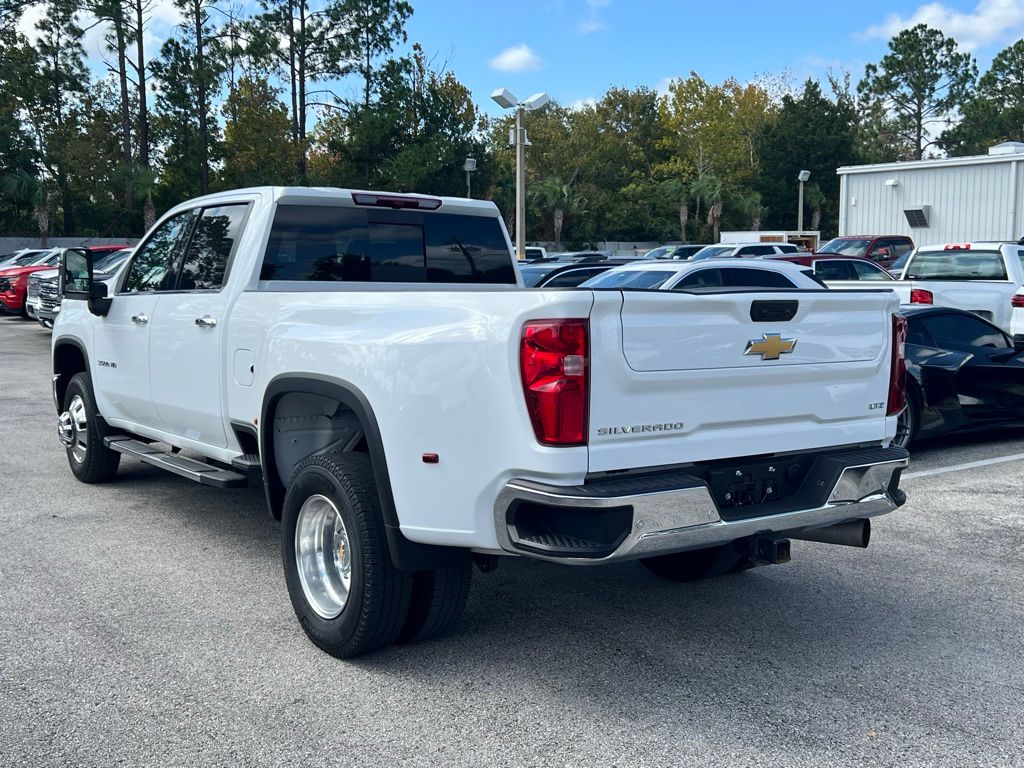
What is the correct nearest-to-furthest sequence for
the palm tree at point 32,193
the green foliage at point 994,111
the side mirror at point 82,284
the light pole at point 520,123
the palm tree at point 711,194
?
the side mirror at point 82,284
the light pole at point 520,123
the palm tree at point 32,193
the palm tree at point 711,194
the green foliage at point 994,111

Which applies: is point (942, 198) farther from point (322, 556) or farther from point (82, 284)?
point (322, 556)

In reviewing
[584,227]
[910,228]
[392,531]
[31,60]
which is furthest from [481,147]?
[392,531]

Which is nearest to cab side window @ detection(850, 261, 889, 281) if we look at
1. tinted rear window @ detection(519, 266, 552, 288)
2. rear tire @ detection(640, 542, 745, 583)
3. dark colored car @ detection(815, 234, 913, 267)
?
tinted rear window @ detection(519, 266, 552, 288)

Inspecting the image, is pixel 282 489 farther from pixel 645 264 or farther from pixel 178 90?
pixel 178 90

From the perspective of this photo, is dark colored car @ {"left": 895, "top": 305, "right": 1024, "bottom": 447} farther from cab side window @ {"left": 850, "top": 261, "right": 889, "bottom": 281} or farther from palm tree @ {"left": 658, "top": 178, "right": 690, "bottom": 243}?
palm tree @ {"left": 658, "top": 178, "right": 690, "bottom": 243}

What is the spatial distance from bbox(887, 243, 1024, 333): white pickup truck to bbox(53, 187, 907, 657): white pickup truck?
1037cm

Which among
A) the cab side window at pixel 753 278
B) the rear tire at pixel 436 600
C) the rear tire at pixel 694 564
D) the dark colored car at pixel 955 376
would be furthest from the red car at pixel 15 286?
the rear tire at pixel 436 600

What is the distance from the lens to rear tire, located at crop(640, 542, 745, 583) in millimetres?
5195

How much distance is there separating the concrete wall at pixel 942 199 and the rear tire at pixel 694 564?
29053 millimetres

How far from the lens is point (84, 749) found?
3.59 metres

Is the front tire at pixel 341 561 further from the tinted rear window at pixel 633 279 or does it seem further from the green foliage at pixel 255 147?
the green foliage at pixel 255 147

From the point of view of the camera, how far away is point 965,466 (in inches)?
343

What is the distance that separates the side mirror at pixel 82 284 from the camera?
6926 millimetres

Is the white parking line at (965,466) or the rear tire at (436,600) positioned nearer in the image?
the rear tire at (436,600)
